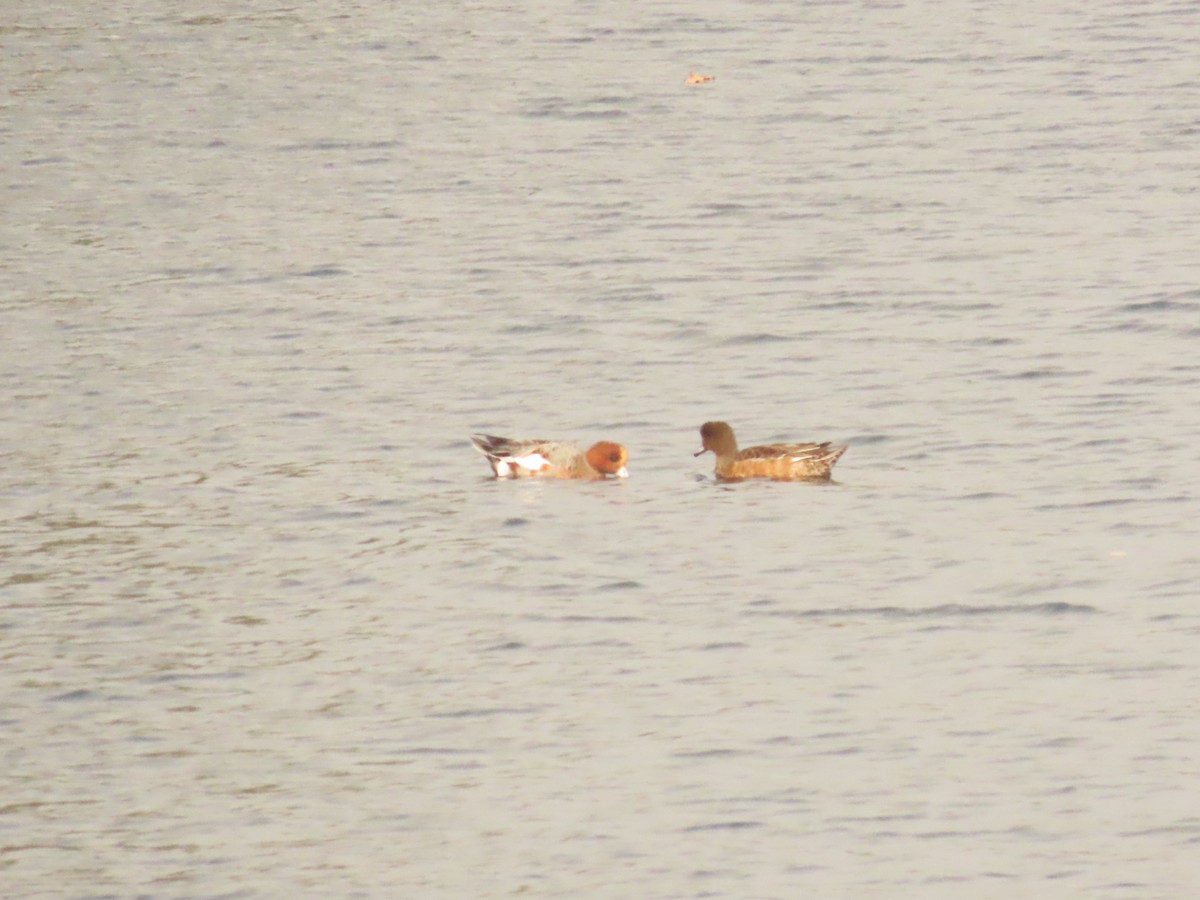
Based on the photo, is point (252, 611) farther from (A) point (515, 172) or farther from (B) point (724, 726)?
(A) point (515, 172)

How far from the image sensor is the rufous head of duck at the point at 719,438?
2020 cm

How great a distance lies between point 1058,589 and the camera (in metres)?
16.4

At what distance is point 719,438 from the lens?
2027cm

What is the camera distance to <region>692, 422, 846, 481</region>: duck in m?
19.6

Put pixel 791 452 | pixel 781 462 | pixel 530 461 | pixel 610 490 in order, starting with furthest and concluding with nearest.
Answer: pixel 530 461, pixel 610 490, pixel 781 462, pixel 791 452

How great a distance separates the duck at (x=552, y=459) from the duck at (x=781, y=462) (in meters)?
0.81

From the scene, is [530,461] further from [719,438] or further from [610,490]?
[719,438]

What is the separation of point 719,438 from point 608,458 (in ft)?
2.98

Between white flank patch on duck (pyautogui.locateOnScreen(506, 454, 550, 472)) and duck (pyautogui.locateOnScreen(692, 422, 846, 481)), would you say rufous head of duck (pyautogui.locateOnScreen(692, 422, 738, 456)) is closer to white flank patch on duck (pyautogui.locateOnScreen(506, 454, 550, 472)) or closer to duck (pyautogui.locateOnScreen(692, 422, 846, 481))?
duck (pyautogui.locateOnScreen(692, 422, 846, 481))

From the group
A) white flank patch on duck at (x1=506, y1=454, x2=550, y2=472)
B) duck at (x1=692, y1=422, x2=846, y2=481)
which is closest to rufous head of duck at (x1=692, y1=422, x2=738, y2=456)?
duck at (x1=692, y1=422, x2=846, y2=481)

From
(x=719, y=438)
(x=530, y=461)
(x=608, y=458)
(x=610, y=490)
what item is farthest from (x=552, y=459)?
(x=719, y=438)

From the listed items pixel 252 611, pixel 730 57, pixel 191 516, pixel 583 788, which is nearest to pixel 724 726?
pixel 583 788

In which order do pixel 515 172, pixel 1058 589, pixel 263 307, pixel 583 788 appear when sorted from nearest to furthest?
pixel 583 788 → pixel 1058 589 → pixel 263 307 → pixel 515 172

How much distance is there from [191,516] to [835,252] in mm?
10756
